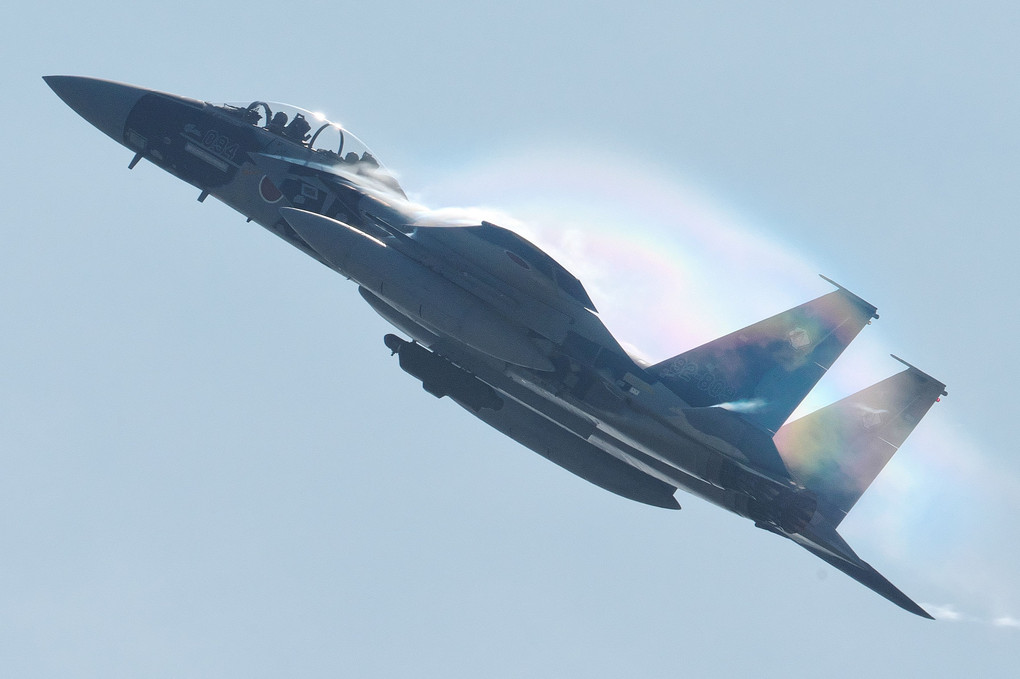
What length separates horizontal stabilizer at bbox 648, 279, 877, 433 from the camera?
51.0 feet

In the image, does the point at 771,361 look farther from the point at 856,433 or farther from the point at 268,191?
the point at 268,191

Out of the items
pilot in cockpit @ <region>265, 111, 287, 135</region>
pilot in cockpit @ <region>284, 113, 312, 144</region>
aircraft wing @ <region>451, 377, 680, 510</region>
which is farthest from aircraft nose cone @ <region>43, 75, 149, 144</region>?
aircraft wing @ <region>451, 377, 680, 510</region>

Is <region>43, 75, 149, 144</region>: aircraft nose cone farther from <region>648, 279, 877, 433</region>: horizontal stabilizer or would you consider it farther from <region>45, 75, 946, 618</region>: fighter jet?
<region>648, 279, 877, 433</region>: horizontal stabilizer

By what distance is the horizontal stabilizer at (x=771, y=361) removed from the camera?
1555 centimetres

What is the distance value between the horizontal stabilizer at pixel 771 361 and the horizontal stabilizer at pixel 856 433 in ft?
1.71

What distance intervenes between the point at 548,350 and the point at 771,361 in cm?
375

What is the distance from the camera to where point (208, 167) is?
56.7ft

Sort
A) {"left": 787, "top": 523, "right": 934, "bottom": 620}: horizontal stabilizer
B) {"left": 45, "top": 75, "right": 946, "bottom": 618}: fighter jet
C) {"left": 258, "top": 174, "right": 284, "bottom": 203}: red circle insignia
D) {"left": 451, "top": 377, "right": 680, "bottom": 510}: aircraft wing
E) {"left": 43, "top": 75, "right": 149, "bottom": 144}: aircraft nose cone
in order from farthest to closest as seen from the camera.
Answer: {"left": 43, "top": 75, "right": 149, "bottom": 144}: aircraft nose cone → {"left": 451, "top": 377, "right": 680, "bottom": 510}: aircraft wing → {"left": 258, "top": 174, "right": 284, "bottom": 203}: red circle insignia → {"left": 787, "top": 523, "right": 934, "bottom": 620}: horizontal stabilizer → {"left": 45, "top": 75, "right": 946, "bottom": 618}: fighter jet

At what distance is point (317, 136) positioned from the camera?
1744 centimetres

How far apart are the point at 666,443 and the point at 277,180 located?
761 centimetres

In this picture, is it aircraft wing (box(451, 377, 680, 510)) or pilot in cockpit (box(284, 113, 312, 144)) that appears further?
pilot in cockpit (box(284, 113, 312, 144))

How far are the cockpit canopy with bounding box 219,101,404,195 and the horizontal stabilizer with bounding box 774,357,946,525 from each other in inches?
307

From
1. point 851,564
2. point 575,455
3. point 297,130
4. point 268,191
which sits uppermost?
point 297,130

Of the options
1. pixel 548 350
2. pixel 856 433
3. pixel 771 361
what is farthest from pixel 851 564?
pixel 548 350
